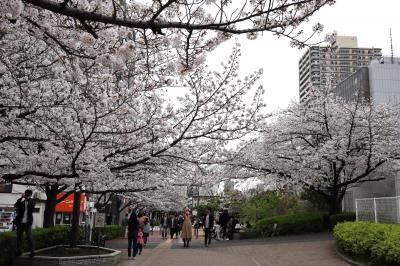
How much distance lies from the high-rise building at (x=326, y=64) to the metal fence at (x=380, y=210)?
4.92m

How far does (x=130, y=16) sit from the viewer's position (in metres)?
5.42

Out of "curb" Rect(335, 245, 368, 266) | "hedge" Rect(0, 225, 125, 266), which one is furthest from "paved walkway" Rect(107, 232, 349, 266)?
"hedge" Rect(0, 225, 125, 266)

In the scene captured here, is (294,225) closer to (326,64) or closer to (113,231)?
(326,64)

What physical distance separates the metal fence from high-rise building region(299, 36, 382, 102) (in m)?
4.92

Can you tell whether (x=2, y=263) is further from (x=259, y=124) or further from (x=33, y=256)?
(x=259, y=124)

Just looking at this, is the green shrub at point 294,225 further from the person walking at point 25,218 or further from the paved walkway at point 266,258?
the person walking at point 25,218

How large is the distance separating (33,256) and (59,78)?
17.1 feet

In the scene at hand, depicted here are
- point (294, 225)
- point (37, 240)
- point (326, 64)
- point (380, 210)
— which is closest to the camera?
point (37, 240)

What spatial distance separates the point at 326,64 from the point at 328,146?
11.9 feet

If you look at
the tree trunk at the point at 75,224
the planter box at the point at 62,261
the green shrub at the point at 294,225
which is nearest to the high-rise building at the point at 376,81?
the green shrub at the point at 294,225

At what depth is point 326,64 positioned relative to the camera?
703 inches

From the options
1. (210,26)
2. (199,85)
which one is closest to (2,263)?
(199,85)

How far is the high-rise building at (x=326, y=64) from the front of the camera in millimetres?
5947

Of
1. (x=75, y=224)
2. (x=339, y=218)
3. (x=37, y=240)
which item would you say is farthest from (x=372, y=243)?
(x=339, y=218)
